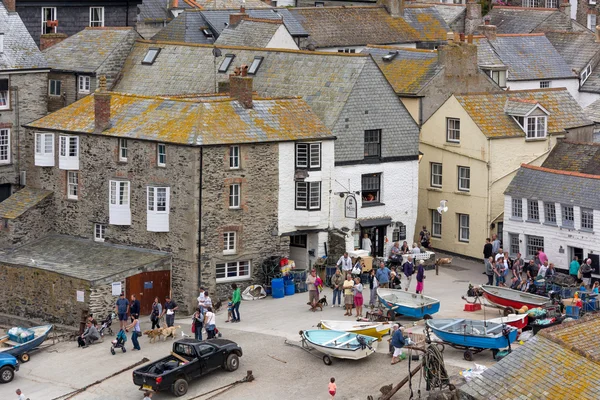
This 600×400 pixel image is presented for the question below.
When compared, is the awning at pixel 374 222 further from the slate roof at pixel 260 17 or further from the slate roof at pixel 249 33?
the slate roof at pixel 260 17

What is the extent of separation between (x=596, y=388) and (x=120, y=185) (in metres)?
30.6

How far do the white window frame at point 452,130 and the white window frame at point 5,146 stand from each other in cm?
2228

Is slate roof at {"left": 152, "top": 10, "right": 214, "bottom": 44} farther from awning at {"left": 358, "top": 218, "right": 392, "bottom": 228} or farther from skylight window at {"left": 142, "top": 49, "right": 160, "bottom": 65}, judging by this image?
awning at {"left": 358, "top": 218, "right": 392, "bottom": 228}

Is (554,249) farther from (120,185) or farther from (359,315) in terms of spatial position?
(120,185)

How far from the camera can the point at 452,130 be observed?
75750 mm

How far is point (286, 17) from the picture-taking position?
333ft

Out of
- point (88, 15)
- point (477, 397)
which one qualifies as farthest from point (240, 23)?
point (477, 397)

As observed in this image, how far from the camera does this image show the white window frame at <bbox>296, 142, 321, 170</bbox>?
228ft

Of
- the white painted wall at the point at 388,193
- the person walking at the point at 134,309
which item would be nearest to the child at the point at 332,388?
the person walking at the point at 134,309

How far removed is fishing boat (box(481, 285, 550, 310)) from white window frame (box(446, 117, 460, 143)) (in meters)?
13.8

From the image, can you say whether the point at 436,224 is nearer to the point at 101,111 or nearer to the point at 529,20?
the point at 101,111

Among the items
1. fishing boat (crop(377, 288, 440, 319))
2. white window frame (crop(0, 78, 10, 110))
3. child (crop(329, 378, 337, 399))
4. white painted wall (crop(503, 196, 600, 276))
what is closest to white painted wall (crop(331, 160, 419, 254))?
white painted wall (crop(503, 196, 600, 276))

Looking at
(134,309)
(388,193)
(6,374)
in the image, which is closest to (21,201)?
(134,309)

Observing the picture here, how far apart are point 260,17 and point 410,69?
19845 millimetres
